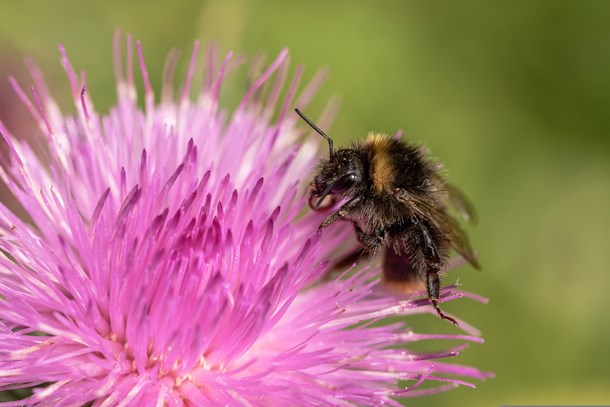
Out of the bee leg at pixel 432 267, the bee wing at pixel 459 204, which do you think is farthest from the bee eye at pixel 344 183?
the bee wing at pixel 459 204

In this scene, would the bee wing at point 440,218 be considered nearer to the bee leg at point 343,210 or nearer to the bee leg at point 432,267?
the bee leg at point 432,267

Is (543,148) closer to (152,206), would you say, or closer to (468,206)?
(468,206)

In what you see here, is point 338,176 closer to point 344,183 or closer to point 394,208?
point 344,183

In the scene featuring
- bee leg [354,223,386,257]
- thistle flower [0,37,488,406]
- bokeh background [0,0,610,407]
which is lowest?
thistle flower [0,37,488,406]

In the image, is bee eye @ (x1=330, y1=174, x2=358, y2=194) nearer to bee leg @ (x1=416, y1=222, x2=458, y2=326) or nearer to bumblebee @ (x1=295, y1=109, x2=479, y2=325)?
bumblebee @ (x1=295, y1=109, x2=479, y2=325)

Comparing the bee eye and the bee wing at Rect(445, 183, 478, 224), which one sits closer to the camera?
the bee eye

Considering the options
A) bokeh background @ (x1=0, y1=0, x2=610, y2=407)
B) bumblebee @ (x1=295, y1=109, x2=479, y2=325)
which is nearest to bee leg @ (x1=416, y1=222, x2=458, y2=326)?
bumblebee @ (x1=295, y1=109, x2=479, y2=325)

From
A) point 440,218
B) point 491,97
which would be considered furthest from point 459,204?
point 491,97

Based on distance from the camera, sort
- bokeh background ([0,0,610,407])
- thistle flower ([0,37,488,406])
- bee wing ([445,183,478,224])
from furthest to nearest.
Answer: bokeh background ([0,0,610,407]) → bee wing ([445,183,478,224]) → thistle flower ([0,37,488,406])
